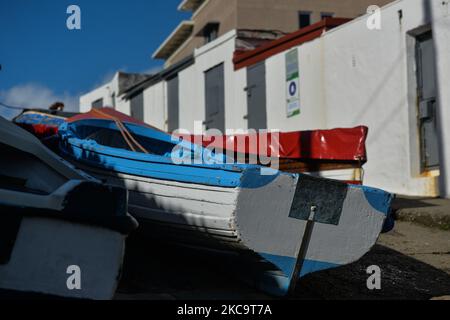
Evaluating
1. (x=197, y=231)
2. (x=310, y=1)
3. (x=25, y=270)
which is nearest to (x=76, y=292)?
(x=25, y=270)

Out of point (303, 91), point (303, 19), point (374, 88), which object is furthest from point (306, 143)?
point (303, 19)

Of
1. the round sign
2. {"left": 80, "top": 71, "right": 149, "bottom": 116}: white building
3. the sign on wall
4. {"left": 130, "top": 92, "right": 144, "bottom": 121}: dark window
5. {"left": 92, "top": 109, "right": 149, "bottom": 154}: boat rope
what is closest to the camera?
{"left": 92, "top": 109, "right": 149, "bottom": 154}: boat rope

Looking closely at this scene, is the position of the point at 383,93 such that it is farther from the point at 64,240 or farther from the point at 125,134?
the point at 64,240

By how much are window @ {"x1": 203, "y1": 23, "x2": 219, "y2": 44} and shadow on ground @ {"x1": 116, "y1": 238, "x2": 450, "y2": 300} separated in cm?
2568

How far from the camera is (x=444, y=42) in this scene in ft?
36.3

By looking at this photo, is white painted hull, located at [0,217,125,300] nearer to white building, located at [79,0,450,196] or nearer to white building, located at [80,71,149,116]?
white building, located at [79,0,450,196]

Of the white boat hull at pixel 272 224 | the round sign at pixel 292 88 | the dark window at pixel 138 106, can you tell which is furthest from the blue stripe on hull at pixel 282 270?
the dark window at pixel 138 106

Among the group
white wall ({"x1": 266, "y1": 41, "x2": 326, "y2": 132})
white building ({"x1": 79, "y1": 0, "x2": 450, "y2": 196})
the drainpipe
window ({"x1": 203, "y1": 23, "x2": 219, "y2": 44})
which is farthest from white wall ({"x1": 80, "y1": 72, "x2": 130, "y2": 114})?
the drainpipe

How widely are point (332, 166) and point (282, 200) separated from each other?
4.04m

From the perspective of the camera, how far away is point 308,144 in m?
9.46

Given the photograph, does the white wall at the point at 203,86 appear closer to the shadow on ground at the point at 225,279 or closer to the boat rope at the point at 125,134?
the boat rope at the point at 125,134

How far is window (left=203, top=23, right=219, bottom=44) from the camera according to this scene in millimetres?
31734

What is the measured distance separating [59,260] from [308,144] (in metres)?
5.68
